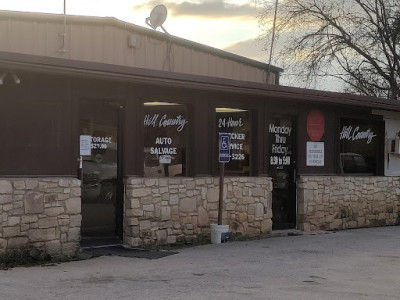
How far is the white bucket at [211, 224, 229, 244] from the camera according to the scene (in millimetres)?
10258

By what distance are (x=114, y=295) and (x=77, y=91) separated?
3.89 meters

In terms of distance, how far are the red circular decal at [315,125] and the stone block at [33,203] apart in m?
6.26

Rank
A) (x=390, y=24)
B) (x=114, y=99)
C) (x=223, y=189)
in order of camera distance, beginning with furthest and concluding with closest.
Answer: (x=390, y=24)
(x=223, y=189)
(x=114, y=99)

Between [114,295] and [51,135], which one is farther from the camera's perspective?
[51,135]

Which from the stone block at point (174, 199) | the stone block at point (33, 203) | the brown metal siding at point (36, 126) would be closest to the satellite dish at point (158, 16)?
the brown metal siding at point (36, 126)

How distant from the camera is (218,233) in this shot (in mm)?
10258

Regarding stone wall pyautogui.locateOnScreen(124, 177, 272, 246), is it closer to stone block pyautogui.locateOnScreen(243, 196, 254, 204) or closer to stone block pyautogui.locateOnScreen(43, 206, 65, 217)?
stone block pyautogui.locateOnScreen(243, 196, 254, 204)

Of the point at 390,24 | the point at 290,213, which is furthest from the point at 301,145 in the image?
the point at 390,24

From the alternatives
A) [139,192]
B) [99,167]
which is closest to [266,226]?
[139,192]

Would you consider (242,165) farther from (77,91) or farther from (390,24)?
(390,24)

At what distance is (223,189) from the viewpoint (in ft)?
35.0

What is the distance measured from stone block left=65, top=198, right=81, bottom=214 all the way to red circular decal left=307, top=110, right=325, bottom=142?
566 cm

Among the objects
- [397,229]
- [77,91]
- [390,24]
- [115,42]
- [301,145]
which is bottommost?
[397,229]

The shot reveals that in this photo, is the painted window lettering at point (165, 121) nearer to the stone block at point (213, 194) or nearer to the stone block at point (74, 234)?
the stone block at point (213, 194)
